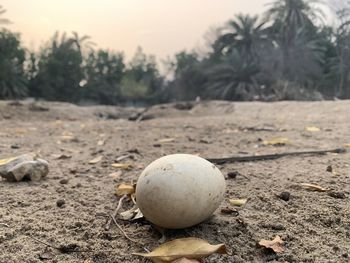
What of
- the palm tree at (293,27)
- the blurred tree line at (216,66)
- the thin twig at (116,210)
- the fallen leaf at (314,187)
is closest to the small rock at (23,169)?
the thin twig at (116,210)

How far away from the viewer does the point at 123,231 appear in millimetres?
2088

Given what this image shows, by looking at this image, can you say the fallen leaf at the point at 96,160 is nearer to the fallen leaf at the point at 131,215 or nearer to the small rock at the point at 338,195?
the fallen leaf at the point at 131,215

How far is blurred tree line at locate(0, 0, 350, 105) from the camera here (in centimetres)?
3641

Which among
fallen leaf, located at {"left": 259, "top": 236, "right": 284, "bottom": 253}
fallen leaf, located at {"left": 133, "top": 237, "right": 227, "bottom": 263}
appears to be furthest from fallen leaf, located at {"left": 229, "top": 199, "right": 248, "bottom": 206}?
fallen leaf, located at {"left": 133, "top": 237, "right": 227, "bottom": 263}

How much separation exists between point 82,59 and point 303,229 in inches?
1733

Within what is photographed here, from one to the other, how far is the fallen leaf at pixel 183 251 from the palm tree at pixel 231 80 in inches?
1311

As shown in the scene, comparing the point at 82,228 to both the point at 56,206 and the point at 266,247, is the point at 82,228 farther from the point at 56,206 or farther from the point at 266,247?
the point at 266,247

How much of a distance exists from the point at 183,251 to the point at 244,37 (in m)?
43.6

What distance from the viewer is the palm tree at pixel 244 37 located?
43.5m

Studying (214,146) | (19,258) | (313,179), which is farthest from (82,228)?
(214,146)

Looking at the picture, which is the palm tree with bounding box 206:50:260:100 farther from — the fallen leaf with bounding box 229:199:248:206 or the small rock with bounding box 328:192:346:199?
the fallen leaf with bounding box 229:199:248:206

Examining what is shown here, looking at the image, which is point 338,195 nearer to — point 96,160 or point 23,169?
point 23,169

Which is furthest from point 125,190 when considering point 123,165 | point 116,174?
point 123,165

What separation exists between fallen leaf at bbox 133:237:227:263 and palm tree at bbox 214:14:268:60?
42.2 meters
